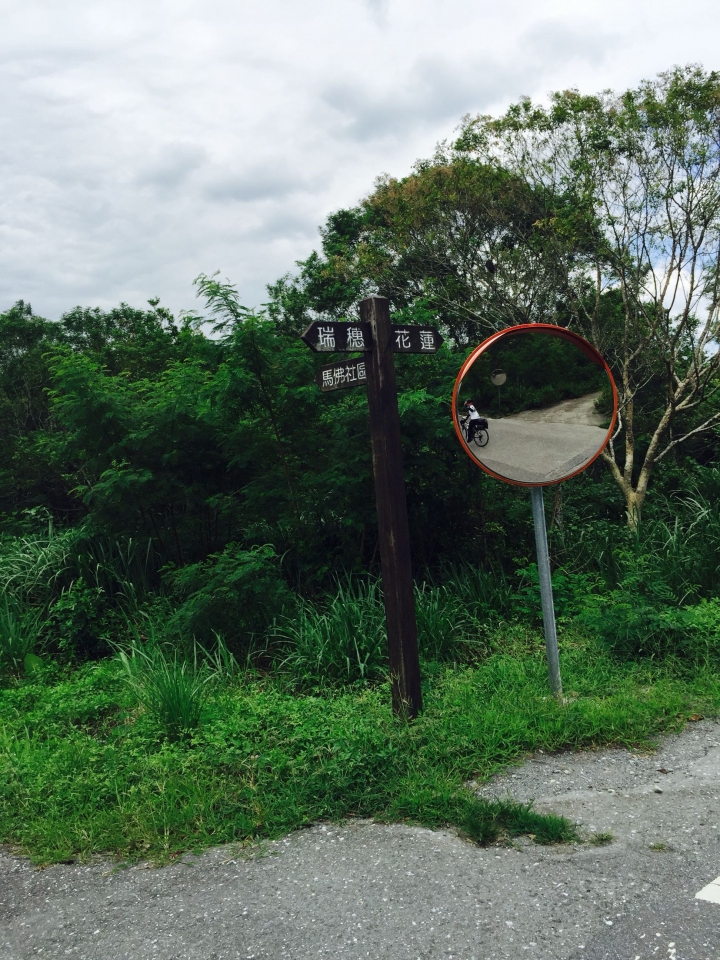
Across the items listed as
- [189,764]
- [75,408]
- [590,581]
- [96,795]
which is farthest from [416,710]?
[75,408]

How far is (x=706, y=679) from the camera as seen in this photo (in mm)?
5488

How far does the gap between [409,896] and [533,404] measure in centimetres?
332

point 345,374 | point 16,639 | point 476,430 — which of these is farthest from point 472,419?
point 16,639

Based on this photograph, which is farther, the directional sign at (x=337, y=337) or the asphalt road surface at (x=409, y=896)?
the directional sign at (x=337, y=337)

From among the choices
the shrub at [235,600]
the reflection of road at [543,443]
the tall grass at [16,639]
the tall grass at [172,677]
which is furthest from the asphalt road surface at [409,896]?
the tall grass at [16,639]

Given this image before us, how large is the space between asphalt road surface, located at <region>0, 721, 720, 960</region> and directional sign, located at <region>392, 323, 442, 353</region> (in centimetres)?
265

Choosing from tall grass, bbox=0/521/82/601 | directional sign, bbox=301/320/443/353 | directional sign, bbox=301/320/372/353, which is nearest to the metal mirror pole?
directional sign, bbox=301/320/443/353

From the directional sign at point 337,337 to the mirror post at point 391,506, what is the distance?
75 millimetres

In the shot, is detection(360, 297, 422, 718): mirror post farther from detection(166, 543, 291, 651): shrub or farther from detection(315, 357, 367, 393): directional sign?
detection(166, 543, 291, 651): shrub

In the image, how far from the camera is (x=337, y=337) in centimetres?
492

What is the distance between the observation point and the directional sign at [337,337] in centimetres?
480

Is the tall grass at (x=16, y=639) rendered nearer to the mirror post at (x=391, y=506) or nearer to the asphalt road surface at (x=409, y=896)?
the asphalt road surface at (x=409, y=896)

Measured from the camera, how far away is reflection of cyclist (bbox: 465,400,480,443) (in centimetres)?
525

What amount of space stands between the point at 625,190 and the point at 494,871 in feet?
27.3
